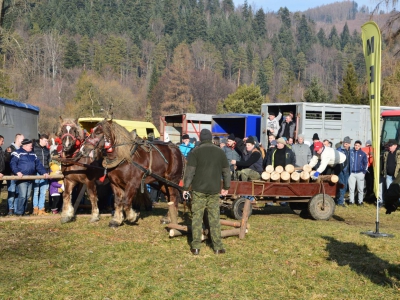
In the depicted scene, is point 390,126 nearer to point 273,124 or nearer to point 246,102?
point 273,124

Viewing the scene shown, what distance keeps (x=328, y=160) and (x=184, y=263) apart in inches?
255

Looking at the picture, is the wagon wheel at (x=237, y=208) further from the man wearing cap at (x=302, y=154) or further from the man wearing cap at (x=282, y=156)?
the man wearing cap at (x=302, y=154)

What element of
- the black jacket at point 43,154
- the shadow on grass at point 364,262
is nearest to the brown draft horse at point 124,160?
the black jacket at point 43,154

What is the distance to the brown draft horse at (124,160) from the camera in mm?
10188

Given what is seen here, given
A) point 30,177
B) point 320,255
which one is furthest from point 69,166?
point 320,255

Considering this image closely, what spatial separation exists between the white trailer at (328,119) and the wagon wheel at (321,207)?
6.65 metres

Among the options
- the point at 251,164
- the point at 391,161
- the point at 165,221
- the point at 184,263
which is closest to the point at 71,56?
the point at 391,161

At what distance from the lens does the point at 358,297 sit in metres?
6.46

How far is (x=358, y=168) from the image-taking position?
1555cm

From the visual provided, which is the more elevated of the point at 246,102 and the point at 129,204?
the point at 246,102

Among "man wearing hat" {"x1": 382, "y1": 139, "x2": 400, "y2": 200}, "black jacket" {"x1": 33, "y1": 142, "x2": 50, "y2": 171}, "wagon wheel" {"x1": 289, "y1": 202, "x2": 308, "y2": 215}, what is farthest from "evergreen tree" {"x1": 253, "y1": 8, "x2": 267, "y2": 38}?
"black jacket" {"x1": 33, "y1": 142, "x2": 50, "y2": 171}

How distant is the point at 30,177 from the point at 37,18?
112279 mm

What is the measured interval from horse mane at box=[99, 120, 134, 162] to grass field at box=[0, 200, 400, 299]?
1536mm

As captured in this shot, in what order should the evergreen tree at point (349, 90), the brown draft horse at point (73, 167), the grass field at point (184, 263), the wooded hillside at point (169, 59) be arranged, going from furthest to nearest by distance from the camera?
1. the wooded hillside at point (169, 59)
2. the evergreen tree at point (349, 90)
3. the brown draft horse at point (73, 167)
4. the grass field at point (184, 263)
